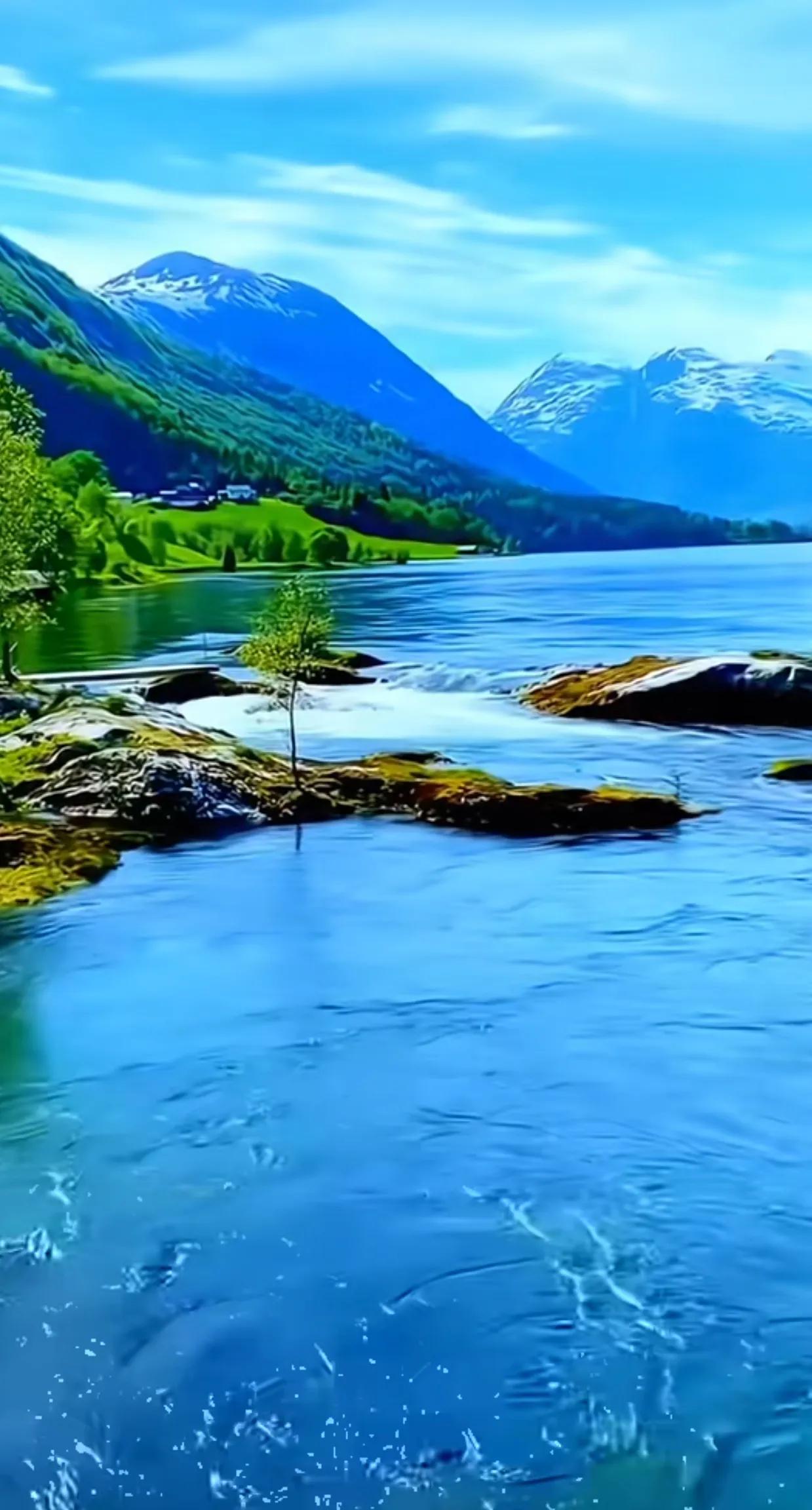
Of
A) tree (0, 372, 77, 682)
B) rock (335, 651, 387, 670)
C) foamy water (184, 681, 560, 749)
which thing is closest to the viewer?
tree (0, 372, 77, 682)

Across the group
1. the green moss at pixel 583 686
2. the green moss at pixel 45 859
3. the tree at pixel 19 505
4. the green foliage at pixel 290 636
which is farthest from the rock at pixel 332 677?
the green moss at pixel 45 859

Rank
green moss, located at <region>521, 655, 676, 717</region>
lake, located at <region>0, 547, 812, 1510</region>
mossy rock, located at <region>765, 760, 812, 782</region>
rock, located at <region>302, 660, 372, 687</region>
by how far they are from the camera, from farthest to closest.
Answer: rock, located at <region>302, 660, 372, 687</region> → green moss, located at <region>521, 655, 676, 717</region> → mossy rock, located at <region>765, 760, 812, 782</region> → lake, located at <region>0, 547, 812, 1510</region>

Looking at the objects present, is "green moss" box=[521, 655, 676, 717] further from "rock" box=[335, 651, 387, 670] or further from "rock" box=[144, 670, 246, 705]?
"rock" box=[144, 670, 246, 705]

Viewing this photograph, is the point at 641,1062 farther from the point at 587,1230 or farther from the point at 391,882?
the point at 391,882

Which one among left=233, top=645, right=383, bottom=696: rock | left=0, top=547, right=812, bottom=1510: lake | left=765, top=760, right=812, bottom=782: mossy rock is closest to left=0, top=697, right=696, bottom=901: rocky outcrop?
left=0, top=547, right=812, bottom=1510: lake

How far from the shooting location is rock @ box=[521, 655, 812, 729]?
217 feet

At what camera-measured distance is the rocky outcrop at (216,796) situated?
4538 cm

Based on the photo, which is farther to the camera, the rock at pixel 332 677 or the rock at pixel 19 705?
the rock at pixel 332 677

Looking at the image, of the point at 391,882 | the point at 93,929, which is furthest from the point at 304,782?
the point at 93,929

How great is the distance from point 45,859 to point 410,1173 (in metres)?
20.3

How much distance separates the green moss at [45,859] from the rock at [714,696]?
99.7ft

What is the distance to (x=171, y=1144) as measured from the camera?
2355 cm

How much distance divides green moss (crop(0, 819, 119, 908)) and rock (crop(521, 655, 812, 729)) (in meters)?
30.4

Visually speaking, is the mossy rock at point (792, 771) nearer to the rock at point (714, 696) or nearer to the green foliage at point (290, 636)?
the rock at point (714, 696)
